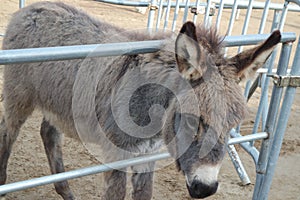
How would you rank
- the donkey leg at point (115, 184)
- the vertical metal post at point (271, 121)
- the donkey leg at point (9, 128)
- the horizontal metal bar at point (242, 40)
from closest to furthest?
the horizontal metal bar at point (242, 40), the vertical metal post at point (271, 121), the donkey leg at point (115, 184), the donkey leg at point (9, 128)

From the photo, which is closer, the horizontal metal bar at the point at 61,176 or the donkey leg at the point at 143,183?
the horizontal metal bar at the point at 61,176

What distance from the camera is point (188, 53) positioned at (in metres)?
2.07

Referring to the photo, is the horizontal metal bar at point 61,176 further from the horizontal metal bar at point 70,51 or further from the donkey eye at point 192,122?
the horizontal metal bar at point 70,51

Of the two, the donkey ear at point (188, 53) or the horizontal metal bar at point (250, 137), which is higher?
the donkey ear at point (188, 53)

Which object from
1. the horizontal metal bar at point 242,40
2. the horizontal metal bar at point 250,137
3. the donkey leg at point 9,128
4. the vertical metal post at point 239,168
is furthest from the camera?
the vertical metal post at point 239,168

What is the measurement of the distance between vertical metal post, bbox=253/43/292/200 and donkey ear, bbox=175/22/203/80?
2.02 ft

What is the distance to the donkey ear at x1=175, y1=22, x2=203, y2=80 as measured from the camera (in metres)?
1.94

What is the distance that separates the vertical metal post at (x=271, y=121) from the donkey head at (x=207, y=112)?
313 millimetres

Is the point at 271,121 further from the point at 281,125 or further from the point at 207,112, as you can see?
the point at 207,112

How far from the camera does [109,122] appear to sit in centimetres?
270

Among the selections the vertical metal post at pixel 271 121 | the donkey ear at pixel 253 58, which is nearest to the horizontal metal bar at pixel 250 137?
the vertical metal post at pixel 271 121

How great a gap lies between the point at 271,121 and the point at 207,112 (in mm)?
731

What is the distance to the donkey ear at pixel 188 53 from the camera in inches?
76.3

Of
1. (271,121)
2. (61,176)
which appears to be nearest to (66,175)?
(61,176)
